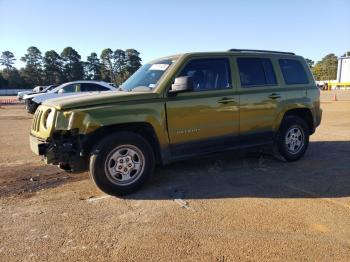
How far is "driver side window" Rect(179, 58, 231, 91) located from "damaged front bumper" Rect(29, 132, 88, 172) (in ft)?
6.19

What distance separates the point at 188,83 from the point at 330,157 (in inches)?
147

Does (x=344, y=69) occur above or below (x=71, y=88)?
below

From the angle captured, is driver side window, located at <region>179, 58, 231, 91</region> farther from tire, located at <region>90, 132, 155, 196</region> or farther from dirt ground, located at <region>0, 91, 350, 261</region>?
dirt ground, located at <region>0, 91, 350, 261</region>

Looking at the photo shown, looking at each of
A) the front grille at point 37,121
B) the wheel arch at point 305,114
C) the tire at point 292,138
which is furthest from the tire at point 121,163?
the wheel arch at point 305,114

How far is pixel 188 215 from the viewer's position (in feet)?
14.7

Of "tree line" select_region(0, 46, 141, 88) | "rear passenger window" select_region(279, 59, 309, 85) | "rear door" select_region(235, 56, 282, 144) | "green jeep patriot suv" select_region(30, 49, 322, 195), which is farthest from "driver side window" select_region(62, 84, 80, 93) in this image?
"tree line" select_region(0, 46, 141, 88)

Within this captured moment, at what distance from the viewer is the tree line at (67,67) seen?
284 feet

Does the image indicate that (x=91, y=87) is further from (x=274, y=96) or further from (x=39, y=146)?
(x=39, y=146)

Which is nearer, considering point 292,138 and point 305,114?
point 292,138

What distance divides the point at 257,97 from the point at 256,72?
48cm

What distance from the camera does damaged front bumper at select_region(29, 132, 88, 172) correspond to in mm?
5039

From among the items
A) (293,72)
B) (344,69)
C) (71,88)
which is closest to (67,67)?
(344,69)

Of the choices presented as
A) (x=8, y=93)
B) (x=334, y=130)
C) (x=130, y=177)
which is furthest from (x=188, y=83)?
(x=8, y=93)

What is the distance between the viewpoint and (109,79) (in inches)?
3492
